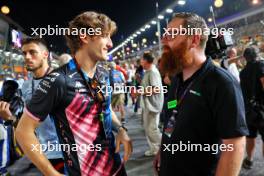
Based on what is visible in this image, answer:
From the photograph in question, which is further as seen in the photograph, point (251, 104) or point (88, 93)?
point (251, 104)

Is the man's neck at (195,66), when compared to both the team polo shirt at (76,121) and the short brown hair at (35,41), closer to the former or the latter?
the team polo shirt at (76,121)

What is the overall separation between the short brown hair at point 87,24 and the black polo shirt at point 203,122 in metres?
0.64

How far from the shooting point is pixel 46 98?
5.63ft

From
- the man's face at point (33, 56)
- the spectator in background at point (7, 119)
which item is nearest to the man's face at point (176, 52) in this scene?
the man's face at point (33, 56)

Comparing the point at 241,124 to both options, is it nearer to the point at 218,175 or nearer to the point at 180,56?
the point at 218,175

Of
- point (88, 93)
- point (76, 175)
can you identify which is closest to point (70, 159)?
point (76, 175)

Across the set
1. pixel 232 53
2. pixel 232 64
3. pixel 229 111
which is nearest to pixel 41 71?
pixel 229 111

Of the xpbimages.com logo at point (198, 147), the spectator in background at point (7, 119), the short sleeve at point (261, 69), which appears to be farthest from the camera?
the short sleeve at point (261, 69)

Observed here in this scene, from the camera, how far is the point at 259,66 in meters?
4.64

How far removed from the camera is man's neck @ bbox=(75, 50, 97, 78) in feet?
6.46

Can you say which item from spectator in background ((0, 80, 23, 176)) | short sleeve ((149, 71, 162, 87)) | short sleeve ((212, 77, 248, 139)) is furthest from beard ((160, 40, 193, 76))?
short sleeve ((149, 71, 162, 87))

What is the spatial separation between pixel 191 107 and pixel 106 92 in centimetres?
Answer: 58

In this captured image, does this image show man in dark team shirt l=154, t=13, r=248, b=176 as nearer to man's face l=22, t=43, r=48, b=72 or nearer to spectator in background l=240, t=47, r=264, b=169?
man's face l=22, t=43, r=48, b=72

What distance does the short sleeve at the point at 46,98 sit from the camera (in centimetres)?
170
